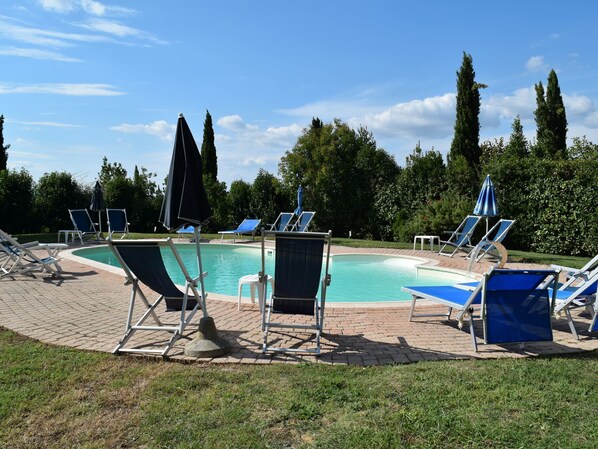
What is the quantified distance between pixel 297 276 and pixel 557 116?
26.3 meters

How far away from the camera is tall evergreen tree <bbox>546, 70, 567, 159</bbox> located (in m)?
25.1

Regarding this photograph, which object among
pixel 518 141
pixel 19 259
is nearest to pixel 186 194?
pixel 19 259

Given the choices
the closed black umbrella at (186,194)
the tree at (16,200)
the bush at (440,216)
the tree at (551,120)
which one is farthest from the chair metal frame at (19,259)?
the tree at (551,120)

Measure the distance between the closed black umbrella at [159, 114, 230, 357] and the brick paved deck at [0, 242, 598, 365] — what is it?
0.33 metres

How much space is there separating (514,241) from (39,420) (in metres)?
15.0

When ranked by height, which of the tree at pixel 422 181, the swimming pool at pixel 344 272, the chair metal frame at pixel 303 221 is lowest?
the swimming pool at pixel 344 272

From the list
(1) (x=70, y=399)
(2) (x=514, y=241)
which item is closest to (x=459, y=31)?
(2) (x=514, y=241)

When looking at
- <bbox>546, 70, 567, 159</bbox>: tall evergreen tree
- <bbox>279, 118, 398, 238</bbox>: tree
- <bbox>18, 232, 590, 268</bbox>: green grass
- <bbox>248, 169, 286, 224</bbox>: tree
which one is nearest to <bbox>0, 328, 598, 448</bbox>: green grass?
<bbox>18, 232, 590, 268</bbox>: green grass

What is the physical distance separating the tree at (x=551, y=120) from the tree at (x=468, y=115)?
518cm

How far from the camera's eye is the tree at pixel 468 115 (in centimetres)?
2223

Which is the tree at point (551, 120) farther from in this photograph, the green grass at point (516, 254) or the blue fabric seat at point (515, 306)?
the blue fabric seat at point (515, 306)

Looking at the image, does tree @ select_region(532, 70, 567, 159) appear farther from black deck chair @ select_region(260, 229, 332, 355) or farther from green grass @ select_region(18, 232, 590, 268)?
black deck chair @ select_region(260, 229, 332, 355)

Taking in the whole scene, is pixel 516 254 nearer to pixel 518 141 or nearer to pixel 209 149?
pixel 518 141

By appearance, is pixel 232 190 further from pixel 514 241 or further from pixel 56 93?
pixel 514 241
